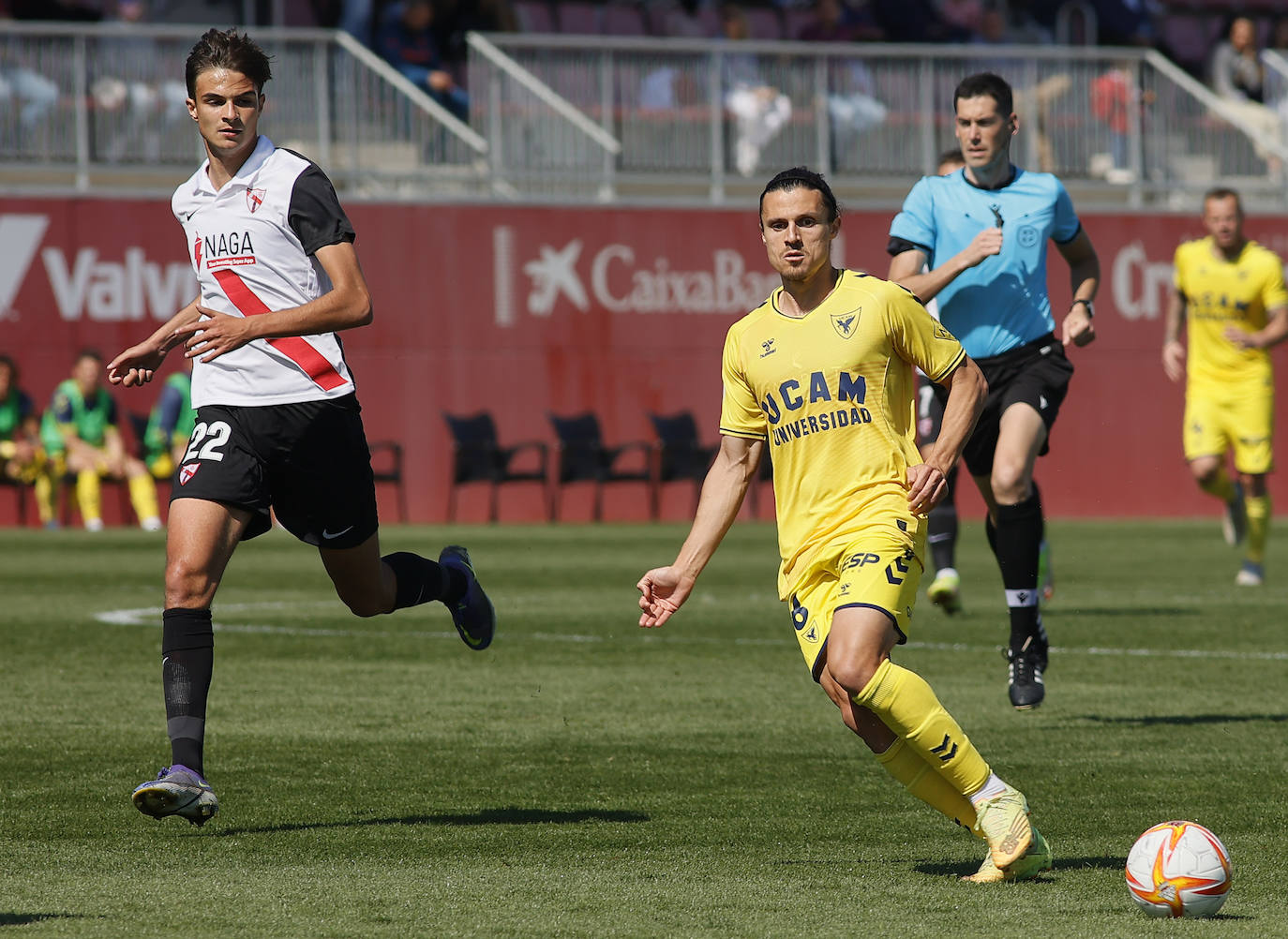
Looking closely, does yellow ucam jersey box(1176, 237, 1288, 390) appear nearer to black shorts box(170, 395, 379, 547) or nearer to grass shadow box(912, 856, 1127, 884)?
black shorts box(170, 395, 379, 547)

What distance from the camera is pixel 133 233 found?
24391 mm

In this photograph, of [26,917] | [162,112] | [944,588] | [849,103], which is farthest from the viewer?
[849,103]

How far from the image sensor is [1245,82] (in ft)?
92.2

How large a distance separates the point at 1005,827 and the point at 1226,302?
37.0ft

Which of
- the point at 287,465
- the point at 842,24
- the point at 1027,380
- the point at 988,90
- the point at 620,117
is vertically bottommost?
the point at 287,465

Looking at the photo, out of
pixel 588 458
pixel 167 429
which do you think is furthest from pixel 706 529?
pixel 588 458

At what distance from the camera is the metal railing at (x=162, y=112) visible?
76.7 ft

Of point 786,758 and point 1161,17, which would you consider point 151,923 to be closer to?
point 786,758

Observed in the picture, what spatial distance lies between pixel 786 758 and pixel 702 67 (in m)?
18.8

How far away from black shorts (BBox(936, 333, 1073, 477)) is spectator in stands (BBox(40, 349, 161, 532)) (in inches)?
641

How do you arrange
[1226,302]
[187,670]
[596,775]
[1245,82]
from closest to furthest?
[187,670] < [596,775] < [1226,302] < [1245,82]

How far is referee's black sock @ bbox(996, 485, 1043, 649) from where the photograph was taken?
8.23 metres

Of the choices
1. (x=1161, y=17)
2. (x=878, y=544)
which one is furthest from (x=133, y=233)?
(x=878, y=544)

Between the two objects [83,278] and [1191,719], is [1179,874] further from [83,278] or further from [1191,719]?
[83,278]
